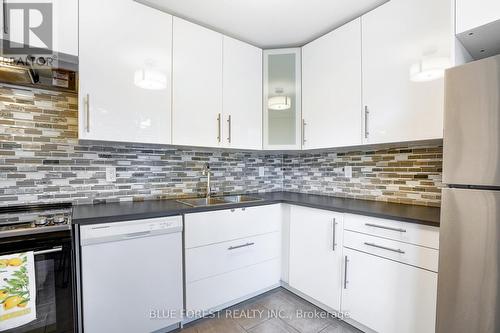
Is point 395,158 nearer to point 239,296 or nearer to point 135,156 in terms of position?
point 239,296

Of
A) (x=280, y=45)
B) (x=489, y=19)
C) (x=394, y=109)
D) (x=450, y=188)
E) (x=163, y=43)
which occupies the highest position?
(x=280, y=45)

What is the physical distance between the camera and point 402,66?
1.57 meters

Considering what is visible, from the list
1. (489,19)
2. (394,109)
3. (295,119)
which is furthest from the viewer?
(295,119)

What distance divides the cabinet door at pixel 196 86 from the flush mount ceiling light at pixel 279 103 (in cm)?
54

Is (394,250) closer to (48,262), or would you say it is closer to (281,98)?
(281,98)

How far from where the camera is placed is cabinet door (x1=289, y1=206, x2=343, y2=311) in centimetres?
179

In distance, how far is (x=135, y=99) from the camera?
1688 mm

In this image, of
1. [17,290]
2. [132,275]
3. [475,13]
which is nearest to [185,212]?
[132,275]

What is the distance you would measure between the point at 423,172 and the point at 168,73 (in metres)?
2.07

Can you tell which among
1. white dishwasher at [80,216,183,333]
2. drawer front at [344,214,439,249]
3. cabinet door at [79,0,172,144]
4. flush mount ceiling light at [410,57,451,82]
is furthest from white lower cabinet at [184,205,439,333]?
flush mount ceiling light at [410,57,451,82]

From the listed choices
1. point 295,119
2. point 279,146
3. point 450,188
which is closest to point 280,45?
point 295,119

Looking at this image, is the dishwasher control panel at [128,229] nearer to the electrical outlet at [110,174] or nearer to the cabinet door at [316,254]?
the electrical outlet at [110,174]

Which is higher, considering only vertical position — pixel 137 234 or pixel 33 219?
pixel 33 219

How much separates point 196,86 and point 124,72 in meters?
0.52
